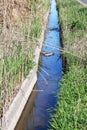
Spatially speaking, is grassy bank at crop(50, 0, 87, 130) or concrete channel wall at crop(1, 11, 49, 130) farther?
concrete channel wall at crop(1, 11, 49, 130)

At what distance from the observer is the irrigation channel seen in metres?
7.05

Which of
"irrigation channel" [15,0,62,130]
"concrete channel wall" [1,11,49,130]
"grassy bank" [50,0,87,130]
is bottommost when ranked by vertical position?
"irrigation channel" [15,0,62,130]

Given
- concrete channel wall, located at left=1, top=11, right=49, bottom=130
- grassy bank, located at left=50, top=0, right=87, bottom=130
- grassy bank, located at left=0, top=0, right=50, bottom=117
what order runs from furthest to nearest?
grassy bank, located at left=0, top=0, right=50, bottom=117
concrete channel wall, located at left=1, top=11, right=49, bottom=130
grassy bank, located at left=50, top=0, right=87, bottom=130

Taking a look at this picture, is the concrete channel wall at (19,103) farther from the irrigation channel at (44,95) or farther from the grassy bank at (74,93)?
the grassy bank at (74,93)

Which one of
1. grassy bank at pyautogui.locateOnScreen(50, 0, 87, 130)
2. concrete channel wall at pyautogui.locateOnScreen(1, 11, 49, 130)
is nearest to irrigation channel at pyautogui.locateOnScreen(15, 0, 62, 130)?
concrete channel wall at pyautogui.locateOnScreen(1, 11, 49, 130)

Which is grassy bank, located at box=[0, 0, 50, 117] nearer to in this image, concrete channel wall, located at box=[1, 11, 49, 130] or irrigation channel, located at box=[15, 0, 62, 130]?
concrete channel wall, located at box=[1, 11, 49, 130]

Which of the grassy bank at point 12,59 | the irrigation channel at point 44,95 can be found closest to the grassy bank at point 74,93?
the irrigation channel at point 44,95

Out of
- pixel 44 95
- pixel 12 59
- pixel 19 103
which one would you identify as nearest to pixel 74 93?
pixel 19 103

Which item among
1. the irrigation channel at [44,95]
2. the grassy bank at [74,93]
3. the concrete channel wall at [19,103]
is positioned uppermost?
the grassy bank at [74,93]

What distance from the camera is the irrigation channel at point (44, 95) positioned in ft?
23.1

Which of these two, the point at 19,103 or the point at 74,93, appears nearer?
the point at 74,93

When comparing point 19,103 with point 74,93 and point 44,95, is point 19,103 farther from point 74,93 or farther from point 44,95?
point 44,95

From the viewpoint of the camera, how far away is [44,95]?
8.31m

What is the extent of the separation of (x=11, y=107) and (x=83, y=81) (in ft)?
4.80
